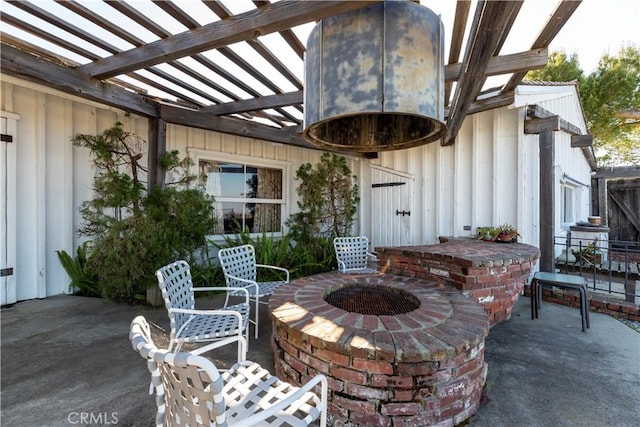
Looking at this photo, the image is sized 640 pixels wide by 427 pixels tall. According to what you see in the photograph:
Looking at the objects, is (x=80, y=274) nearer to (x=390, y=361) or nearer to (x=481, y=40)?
(x=390, y=361)

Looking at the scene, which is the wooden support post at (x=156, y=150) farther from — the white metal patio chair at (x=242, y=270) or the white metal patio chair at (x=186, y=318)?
the white metal patio chair at (x=186, y=318)

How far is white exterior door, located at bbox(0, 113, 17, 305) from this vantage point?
3520 millimetres

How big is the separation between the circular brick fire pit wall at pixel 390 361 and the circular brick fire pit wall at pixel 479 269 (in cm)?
88

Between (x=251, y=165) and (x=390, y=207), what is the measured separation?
3.00m

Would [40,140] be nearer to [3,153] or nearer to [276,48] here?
[3,153]

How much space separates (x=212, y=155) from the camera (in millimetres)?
5121

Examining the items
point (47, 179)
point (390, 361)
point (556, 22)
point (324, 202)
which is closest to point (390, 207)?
point (324, 202)

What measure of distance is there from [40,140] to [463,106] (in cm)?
539

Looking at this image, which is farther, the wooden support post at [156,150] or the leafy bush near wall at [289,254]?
the leafy bush near wall at [289,254]

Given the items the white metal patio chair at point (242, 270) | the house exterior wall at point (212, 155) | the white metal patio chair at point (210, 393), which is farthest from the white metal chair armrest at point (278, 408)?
the house exterior wall at point (212, 155)

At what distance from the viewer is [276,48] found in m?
2.75

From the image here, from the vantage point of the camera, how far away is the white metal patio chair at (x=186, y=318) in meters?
1.91

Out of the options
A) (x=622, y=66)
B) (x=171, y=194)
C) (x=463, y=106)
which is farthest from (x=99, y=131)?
(x=622, y=66)

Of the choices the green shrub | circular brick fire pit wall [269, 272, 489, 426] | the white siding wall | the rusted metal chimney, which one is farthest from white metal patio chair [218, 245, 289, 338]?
the white siding wall
